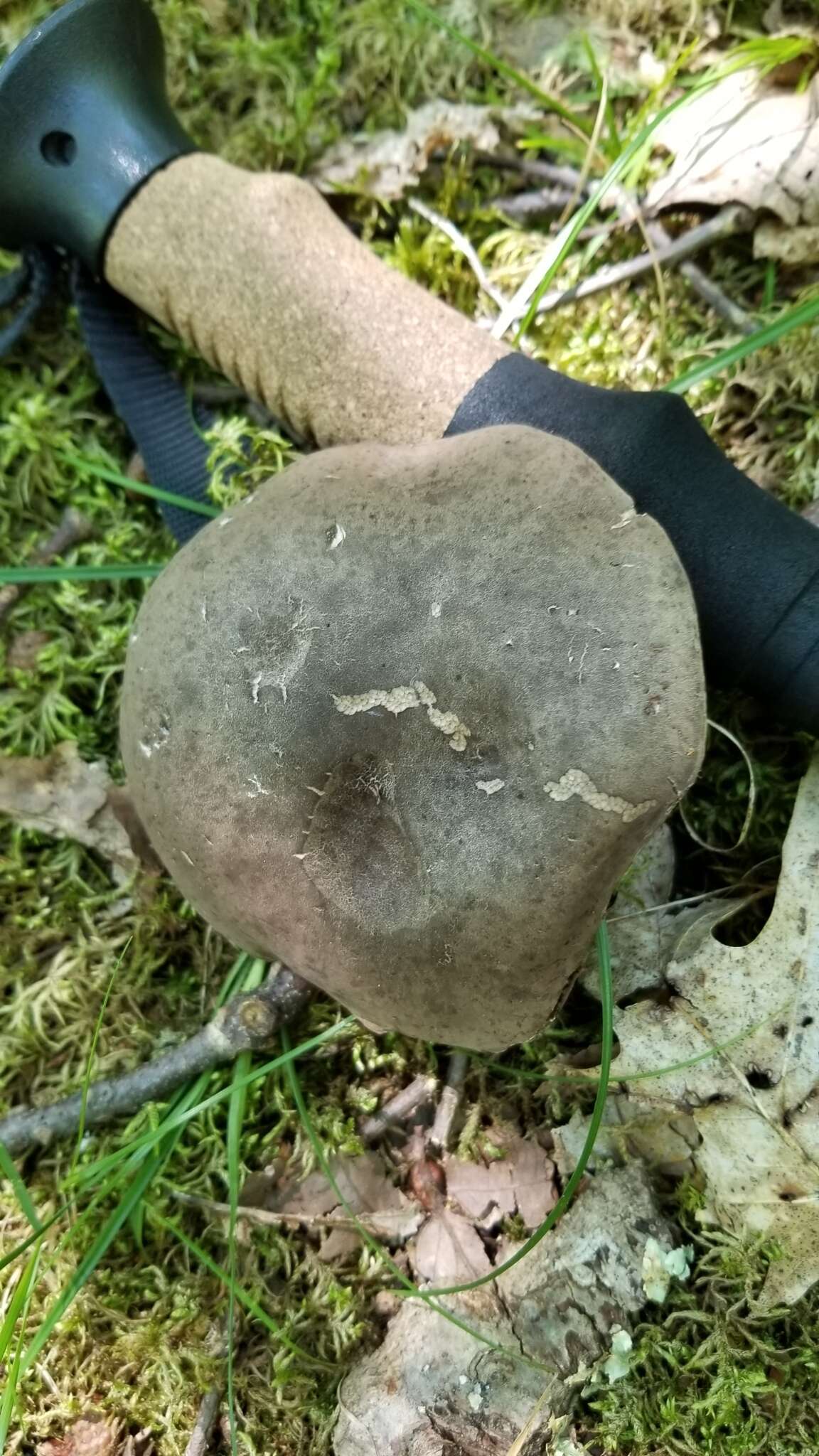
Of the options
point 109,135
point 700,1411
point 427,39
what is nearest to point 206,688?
point 109,135

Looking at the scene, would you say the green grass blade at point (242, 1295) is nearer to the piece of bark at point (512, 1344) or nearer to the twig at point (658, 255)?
the piece of bark at point (512, 1344)

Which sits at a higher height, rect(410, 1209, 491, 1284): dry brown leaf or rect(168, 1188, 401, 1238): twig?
rect(168, 1188, 401, 1238): twig

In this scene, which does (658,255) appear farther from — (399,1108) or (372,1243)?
(372,1243)

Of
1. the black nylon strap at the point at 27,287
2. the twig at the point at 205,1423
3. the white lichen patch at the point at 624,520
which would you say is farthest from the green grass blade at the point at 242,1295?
the black nylon strap at the point at 27,287

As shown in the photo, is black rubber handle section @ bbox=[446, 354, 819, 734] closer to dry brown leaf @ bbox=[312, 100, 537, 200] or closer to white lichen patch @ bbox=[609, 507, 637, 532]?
white lichen patch @ bbox=[609, 507, 637, 532]

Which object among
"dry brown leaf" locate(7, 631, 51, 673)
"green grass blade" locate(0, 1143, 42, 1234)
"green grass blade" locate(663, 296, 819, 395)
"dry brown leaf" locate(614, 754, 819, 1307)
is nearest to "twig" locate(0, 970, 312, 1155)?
"green grass blade" locate(0, 1143, 42, 1234)
